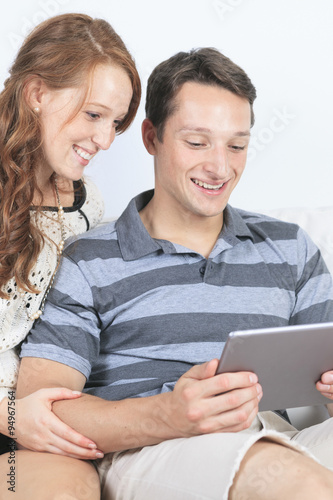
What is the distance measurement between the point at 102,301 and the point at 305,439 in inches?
21.6

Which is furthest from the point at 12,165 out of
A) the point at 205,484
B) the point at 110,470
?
the point at 205,484

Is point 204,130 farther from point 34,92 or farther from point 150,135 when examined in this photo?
point 34,92

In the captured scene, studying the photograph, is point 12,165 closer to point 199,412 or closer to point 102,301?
point 102,301

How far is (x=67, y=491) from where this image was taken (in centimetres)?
130

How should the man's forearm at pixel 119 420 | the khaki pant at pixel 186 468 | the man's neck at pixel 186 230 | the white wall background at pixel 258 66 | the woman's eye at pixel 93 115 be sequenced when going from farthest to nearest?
the white wall background at pixel 258 66 < the man's neck at pixel 186 230 < the woman's eye at pixel 93 115 < the man's forearm at pixel 119 420 < the khaki pant at pixel 186 468

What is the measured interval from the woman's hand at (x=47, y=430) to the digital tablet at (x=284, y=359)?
1.15ft

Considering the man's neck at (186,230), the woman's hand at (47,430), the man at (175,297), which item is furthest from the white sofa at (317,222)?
the woman's hand at (47,430)

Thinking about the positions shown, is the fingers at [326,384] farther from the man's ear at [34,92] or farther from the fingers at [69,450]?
the man's ear at [34,92]

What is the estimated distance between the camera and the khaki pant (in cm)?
121

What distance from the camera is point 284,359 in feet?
4.26

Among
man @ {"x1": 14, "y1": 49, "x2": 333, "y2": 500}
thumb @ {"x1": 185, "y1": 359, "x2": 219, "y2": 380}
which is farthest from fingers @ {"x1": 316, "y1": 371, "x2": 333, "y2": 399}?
thumb @ {"x1": 185, "y1": 359, "x2": 219, "y2": 380}

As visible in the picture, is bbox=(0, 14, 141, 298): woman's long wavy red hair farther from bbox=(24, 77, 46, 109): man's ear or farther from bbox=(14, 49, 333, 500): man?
bbox=(14, 49, 333, 500): man

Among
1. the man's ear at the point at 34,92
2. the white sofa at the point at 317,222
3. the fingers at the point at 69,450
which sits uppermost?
the man's ear at the point at 34,92

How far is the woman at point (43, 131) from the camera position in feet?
5.34
